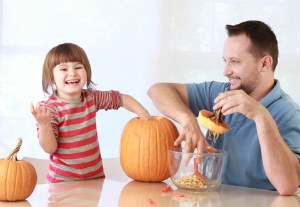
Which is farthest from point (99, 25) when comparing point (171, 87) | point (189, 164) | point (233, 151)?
point (189, 164)

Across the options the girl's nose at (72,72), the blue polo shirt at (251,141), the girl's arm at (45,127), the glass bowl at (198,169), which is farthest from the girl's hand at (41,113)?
the blue polo shirt at (251,141)

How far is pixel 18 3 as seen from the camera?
13.7ft

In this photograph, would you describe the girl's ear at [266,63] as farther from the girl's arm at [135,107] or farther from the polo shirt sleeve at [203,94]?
the girl's arm at [135,107]

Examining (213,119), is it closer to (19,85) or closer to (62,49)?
(62,49)

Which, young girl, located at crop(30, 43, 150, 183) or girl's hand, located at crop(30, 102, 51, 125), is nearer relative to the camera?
girl's hand, located at crop(30, 102, 51, 125)

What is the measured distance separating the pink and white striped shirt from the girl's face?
0.03m

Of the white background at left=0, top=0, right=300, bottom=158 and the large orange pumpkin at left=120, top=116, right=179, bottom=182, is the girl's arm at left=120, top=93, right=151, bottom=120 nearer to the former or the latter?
the large orange pumpkin at left=120, top=116, right=179, bottom=182

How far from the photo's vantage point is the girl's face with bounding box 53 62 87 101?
2252 mm

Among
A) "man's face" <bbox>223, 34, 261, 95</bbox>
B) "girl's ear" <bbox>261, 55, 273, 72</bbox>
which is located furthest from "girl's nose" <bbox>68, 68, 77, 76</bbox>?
"girl's ear" <bbox>261, 55, 273, 72</bbox>

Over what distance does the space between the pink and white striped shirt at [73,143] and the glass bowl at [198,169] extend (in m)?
0.37

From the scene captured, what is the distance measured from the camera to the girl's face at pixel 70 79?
2252 mm

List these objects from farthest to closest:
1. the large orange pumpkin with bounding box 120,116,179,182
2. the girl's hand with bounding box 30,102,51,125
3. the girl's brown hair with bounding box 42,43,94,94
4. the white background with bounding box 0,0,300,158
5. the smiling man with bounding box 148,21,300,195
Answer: the white background with bounding box 0,0,300,158 < the girl's brown hair with bounding box 42,43,94,94 < the large orange pumpkin with bounding box 120,116,179,182 < the smiling man with bounding box 148,21,300,195 < the girl's hand with bounding box 30,102,51,125

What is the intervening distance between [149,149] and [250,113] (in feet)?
1.16

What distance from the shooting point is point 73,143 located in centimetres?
224
